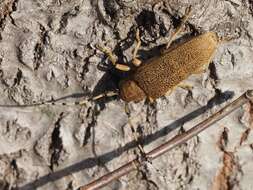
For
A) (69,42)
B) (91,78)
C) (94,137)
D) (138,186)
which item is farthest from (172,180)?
(69,42)

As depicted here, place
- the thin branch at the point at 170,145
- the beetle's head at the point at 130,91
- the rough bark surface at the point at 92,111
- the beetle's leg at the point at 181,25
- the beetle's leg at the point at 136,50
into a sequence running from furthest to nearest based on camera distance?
the beetle's head at the point at 130,91 → the rough bark surface at the point at 92,111 → the beetle's leg at the point at 136,50 → the beetle's leg at the point at 181,25 → the thin branch at the point at 170,145

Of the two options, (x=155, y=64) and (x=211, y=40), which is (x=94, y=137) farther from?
(x=211, y=40)

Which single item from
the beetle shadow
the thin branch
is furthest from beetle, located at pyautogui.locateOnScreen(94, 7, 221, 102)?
the thin branch

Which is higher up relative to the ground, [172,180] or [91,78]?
[91,78]

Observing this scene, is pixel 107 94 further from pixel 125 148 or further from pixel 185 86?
pixel 185 86

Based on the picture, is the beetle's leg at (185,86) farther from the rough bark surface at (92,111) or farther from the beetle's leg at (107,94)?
the beetle's leg at (107,94)

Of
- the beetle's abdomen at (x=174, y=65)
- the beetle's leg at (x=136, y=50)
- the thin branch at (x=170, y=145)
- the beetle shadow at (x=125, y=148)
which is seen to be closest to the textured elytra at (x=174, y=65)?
the beetle's abdomen at (x=174, y=65)
